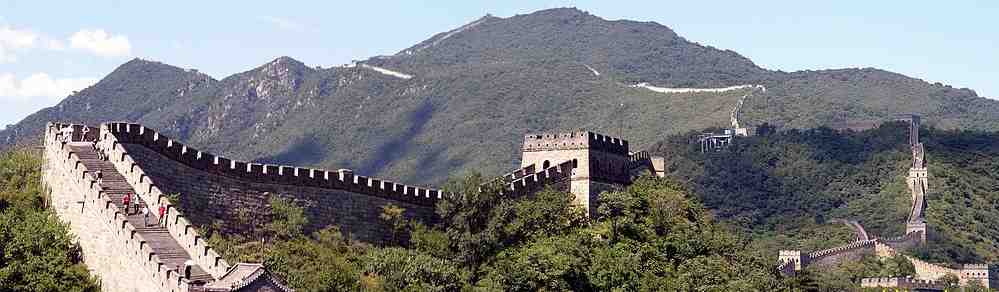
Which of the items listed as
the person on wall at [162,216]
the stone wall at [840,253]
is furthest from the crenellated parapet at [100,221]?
the stone wall at [840,253]

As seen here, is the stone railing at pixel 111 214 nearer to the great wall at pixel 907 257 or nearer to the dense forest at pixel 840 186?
the great wall at pixel 907 257

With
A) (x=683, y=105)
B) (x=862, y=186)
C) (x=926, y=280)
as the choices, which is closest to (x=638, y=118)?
(x=683, y=105)

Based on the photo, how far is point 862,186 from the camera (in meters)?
146

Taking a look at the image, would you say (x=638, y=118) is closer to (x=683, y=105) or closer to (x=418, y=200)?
(x=683, y=105)

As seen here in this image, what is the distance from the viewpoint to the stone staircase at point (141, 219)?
40.9m

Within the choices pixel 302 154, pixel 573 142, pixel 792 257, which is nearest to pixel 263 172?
pixel 573 142

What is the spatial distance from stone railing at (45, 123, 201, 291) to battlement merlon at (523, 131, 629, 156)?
2179 centimetres

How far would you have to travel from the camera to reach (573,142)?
2542 inches

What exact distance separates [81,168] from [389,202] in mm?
13922

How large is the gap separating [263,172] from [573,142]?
1568 cm

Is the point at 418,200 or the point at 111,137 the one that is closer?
the point at 111,137

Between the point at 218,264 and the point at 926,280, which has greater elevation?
the point at 218,264

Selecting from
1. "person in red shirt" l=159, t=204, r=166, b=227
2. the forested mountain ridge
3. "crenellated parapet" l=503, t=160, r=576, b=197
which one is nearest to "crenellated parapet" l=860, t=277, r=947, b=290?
the forested mountain ridge

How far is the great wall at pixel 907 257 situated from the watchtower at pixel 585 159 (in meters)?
37.4
